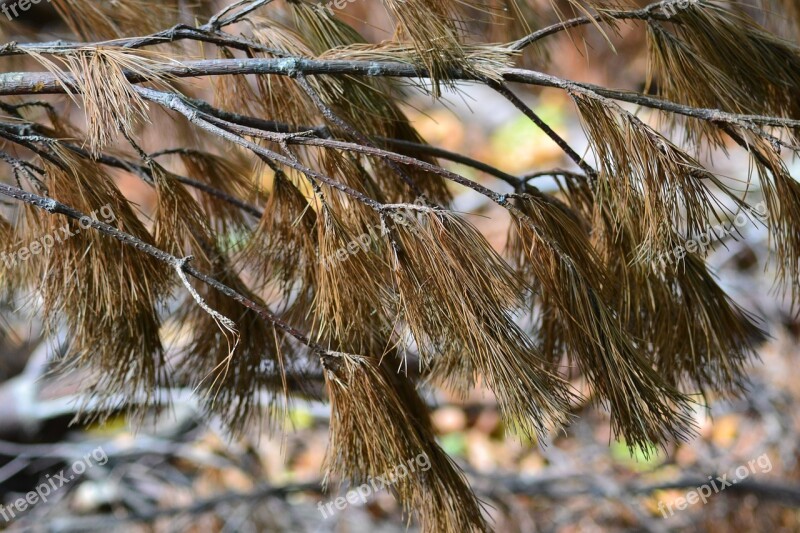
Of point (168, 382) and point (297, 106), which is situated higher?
point (297, 106)

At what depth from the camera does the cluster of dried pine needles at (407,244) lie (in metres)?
0.65

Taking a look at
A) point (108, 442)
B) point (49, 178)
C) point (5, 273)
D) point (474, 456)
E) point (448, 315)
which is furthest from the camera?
point (474, 456)

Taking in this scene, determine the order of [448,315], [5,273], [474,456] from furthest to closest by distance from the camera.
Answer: [474,456]
[5,273]
[448,315]

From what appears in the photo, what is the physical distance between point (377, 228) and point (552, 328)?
0.26 metres

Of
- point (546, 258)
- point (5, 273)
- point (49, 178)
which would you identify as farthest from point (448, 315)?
point (5, 273)

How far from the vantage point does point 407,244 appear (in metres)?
0.64

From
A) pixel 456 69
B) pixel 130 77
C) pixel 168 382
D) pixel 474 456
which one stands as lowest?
pixel 474 456

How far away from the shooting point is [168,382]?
2.99ft

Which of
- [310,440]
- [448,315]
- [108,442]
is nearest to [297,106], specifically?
[448,315]

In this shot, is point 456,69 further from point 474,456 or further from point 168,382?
point 474,456

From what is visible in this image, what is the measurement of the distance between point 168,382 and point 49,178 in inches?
12.0

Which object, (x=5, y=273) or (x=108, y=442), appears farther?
(x=108, y=442)

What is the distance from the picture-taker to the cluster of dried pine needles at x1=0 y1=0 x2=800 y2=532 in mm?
647

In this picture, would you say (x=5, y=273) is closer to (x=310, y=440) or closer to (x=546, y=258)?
(x=546, y=258)
